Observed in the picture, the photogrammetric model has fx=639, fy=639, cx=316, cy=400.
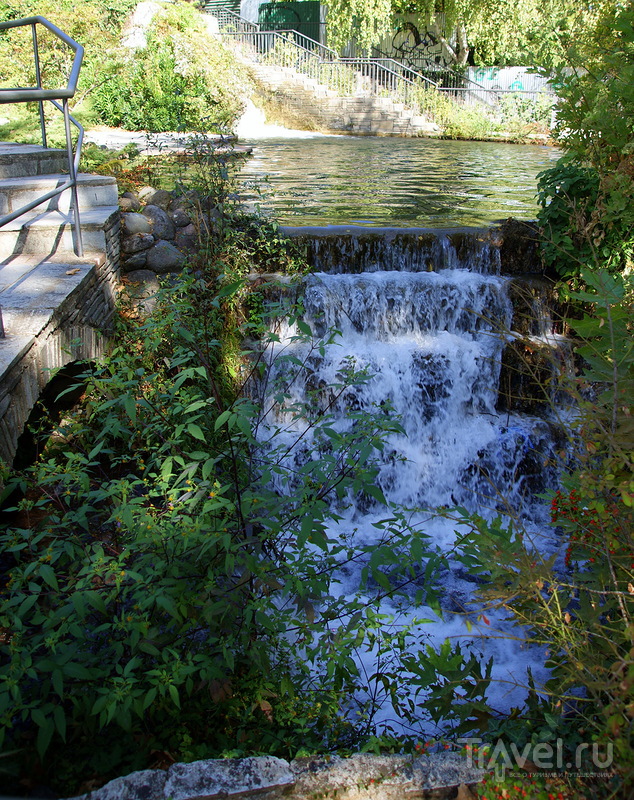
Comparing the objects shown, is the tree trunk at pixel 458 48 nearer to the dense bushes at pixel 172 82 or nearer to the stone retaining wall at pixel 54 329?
the dense bushes at pixel 172 82

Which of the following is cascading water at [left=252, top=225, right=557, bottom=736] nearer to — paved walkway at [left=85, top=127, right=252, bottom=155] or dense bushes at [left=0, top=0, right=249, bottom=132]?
paved walkway at [left=85, top=127, right=252, bottom=155]

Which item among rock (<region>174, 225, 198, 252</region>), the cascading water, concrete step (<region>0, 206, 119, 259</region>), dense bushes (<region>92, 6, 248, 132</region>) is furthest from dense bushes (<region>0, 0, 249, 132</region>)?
concrete step (<region>0, 206, 119, 259</region>)

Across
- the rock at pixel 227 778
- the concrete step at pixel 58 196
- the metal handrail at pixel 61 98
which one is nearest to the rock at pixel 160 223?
the concrete step at pixel 58 196

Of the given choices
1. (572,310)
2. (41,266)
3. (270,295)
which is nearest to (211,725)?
(41,266)

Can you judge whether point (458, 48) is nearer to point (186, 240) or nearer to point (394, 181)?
point (394, 181)

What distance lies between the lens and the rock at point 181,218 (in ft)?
22.6

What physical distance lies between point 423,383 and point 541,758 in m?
4.30

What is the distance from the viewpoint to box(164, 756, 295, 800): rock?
220 cm

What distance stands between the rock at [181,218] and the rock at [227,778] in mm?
5673

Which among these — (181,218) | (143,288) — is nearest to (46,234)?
(143,288)

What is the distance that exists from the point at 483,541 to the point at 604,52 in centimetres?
417

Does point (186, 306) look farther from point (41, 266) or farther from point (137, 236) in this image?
point (137, 236)

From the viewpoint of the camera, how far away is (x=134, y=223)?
21.4 feet

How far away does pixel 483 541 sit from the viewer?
7.93 ft
